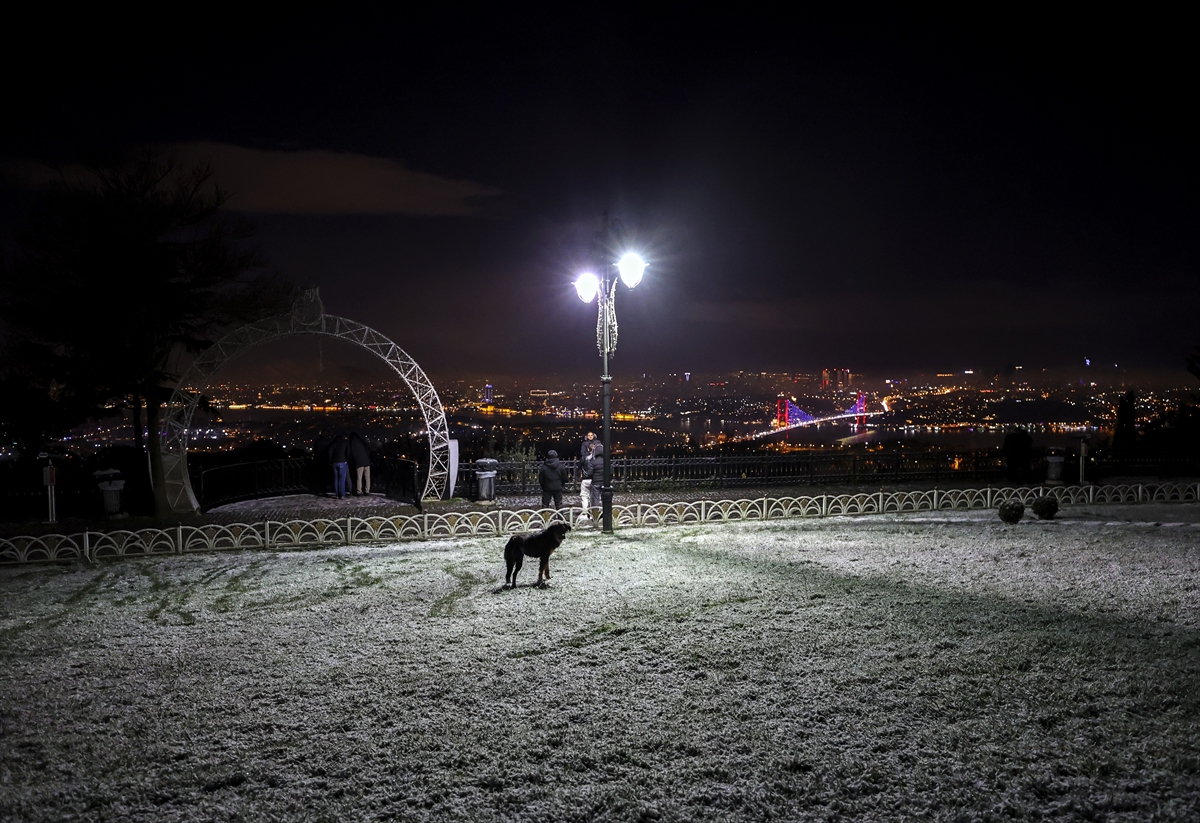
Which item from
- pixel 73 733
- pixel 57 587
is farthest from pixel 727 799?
pixel 57 587

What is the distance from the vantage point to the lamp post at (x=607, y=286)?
12.8 m

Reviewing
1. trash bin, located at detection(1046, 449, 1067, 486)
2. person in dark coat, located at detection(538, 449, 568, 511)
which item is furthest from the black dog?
trash bin, located at detection(1046, 449, 1067, 486)

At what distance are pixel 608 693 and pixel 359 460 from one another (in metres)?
15.8

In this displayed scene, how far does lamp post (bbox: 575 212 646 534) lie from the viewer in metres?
12.8

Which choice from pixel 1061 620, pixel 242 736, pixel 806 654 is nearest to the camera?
pixel 242 736

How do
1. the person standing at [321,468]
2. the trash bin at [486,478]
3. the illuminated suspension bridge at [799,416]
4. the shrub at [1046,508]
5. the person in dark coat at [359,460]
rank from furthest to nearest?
1. the illuminated suspension bridge at [799,416]
2. the person standing at [321,468]
3. the person in dark coat at [359,460]
4. the trash bin at [486,478]
5. the shrub at [1046,508]

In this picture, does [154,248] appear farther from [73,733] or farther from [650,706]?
[650,706]

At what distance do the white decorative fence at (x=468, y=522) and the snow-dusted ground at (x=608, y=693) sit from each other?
1.46 metres

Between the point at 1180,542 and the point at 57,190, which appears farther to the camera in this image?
the point at 57,190

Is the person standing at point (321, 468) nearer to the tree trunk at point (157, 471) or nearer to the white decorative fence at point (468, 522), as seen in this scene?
the tree trunk at point (157, 471)

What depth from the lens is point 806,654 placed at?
22.0 feet

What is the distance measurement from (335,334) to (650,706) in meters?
14.0

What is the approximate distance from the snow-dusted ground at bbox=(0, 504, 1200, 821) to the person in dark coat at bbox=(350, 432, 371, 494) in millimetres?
9452

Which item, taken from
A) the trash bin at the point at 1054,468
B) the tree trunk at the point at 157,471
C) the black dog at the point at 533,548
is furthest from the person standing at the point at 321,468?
the trash bin at the point at 1054,468
